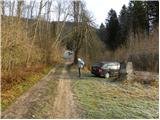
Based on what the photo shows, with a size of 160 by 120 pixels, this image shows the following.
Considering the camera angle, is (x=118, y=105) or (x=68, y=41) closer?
(x=118, y=105)

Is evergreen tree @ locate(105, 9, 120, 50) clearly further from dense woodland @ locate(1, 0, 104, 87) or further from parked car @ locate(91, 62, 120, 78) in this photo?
parked car @ locate(91, 62, 120, 78)

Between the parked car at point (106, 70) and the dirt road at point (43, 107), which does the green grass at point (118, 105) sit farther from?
the parked car at point (106, 70)

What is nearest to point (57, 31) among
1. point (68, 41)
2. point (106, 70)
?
point (68, 41)

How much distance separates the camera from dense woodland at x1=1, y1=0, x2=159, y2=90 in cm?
1764

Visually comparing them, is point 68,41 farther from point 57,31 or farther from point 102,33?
point 102,33

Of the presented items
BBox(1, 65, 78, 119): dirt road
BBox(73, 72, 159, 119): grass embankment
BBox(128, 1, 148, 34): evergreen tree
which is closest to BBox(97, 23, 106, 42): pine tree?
BBox(128, 1, 148, 34): evergreen tree

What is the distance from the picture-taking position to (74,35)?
41219mm

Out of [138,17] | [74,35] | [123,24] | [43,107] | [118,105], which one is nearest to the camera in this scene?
[43,107]

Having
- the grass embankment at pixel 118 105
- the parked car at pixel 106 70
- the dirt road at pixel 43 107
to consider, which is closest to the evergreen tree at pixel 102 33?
the parked car at pixel 106 70

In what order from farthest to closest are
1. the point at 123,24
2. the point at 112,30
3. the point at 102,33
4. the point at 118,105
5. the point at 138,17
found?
1. the point at 112,30
2. the point at 102,33
3. the point at 123,24
4. the point at 138,17
5. the point at 118,105

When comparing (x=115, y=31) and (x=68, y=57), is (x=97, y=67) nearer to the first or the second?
(x=115, y=31)

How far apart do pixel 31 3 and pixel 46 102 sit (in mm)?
28056

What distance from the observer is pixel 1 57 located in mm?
15430

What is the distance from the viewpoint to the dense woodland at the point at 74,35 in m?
17.6
